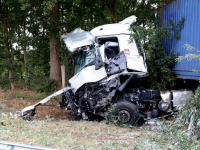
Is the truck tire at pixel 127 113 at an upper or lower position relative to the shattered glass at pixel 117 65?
lower

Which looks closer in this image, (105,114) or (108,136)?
(108,136)

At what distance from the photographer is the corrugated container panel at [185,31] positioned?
267 inches

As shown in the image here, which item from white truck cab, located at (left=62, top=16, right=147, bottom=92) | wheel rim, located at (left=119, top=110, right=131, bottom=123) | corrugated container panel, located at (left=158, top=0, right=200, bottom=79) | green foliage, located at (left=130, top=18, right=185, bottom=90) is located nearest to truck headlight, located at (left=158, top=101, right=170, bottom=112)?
green foliage, located at (left=130, top=18, right=185, bottom=90)

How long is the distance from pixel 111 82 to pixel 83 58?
56.6 inches

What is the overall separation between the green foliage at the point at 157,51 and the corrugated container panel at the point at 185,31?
21cm

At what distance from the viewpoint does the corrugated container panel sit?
6.79 m

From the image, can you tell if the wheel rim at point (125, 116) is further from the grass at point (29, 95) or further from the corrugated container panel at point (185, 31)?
the grass at point (29, 95)

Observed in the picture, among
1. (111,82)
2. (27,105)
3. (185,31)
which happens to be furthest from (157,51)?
(27,105)

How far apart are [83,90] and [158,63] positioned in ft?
9.74

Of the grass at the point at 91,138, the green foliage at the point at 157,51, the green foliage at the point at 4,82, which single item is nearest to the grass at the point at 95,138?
the grass at the point at 91,138

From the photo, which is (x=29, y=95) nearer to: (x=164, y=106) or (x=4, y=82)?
(x=4, y=82)

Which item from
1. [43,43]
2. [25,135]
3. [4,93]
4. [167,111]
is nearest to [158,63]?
[167,111]

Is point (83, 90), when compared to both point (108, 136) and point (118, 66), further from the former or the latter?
point (108, 136)

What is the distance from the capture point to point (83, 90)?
293 inches
